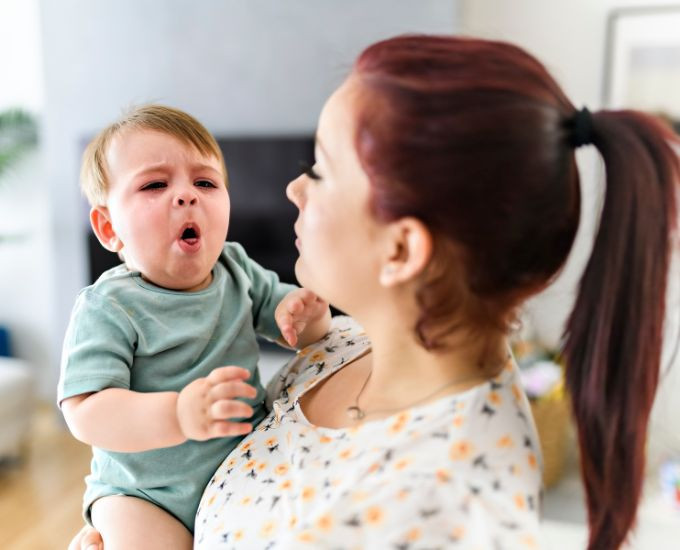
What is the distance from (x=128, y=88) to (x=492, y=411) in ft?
11.4

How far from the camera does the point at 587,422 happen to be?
0.70 meters

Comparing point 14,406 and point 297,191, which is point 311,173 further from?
point 14,406

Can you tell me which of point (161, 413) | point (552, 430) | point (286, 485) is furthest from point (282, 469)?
point (552, 430)

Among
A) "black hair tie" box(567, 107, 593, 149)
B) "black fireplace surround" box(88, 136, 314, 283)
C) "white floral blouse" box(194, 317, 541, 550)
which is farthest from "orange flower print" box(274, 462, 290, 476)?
"black fireplace surround" box(88, 136, 314, 283)

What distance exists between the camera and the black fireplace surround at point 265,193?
337cm

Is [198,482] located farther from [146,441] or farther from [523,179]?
[523,179]

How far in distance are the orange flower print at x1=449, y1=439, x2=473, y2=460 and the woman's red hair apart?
108mm

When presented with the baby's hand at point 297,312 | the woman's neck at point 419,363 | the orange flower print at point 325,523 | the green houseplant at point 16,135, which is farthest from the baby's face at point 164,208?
the green houseplant at point 16,135

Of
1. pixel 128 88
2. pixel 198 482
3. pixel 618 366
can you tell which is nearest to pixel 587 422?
pixel 618 366

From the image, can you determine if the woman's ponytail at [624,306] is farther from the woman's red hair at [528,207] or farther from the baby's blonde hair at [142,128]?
the baby's blonde hair at [142,128]

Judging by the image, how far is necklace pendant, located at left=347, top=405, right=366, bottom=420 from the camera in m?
0.76

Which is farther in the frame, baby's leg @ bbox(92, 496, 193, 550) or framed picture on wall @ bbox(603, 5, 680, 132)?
framed picture on wall @ bbox(603, 5, 680, 132)

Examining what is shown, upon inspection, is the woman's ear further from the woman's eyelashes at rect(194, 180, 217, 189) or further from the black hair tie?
the woman's eyelashes at rect(194, 180, 217, 189)

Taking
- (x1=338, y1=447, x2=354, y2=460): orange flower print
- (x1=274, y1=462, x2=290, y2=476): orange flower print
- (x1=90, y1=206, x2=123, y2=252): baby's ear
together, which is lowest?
(x1=274, y1=462, x2=290, y2=476): orange flower print
